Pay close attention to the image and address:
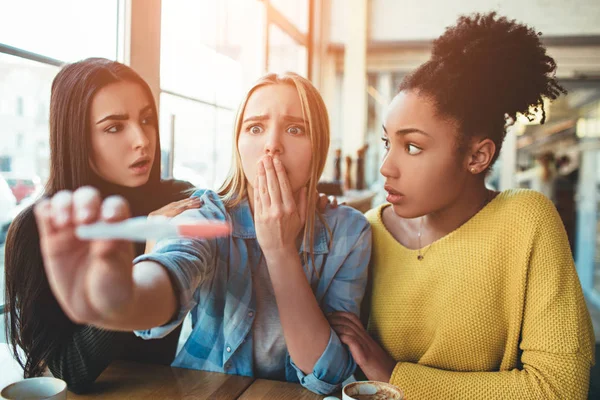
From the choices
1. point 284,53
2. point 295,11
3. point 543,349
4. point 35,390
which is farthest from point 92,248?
point 295,11

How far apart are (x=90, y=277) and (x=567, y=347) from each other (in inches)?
24.6

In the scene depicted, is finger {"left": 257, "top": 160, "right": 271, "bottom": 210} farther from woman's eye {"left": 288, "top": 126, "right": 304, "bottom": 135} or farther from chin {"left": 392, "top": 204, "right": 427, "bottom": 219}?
chin {"left": 392, "top": 204, "right": 427, "bottom": 219}

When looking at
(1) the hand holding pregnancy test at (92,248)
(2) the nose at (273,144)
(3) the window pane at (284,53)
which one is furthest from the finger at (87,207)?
(3) the window pane at (284,53)

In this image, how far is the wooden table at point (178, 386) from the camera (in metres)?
0.67

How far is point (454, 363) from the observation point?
785 millimetres

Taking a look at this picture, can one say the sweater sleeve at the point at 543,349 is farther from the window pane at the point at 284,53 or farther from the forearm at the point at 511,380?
the window pane at the point at 284,53

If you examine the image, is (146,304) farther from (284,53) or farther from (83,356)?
(284,53)

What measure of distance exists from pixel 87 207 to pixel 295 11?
254cm

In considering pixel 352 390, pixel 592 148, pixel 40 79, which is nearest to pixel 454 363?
pixel 352 390

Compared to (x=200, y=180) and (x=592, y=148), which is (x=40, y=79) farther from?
(x=592, y=148)

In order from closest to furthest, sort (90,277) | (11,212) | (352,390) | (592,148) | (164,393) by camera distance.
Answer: (90,277) < (11,212) < (352,390) < (164,393) < (592,148)

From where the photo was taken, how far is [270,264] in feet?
2.15

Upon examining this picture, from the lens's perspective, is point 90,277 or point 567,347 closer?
point 90,277

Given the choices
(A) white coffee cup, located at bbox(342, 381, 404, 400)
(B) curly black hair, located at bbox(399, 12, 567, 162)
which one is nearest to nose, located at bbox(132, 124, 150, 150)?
(A) white coffee cup, located at bbox(342, 381, 404, 400)
